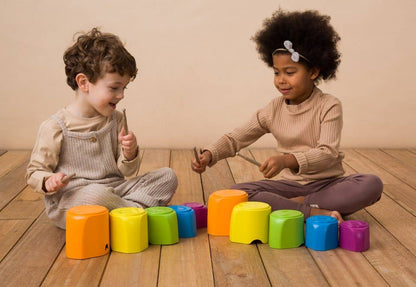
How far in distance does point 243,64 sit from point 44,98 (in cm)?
93

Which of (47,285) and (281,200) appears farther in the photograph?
(281,200)

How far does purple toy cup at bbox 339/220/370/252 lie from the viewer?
64.2 inches

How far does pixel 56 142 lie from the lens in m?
1.82

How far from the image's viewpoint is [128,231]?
1.60 meters

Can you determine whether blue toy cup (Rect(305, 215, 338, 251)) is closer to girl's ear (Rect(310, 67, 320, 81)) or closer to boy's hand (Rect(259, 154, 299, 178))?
boy's hand (Rect(259, 154, 299, 178))

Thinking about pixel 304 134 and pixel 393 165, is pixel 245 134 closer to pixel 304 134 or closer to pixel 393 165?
pixel 304 134

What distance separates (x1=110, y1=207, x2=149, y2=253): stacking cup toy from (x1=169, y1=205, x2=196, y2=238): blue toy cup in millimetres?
131

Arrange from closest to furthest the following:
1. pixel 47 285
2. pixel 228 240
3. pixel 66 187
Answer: pixel 47 285, pixel 228 240, pixel 66 187

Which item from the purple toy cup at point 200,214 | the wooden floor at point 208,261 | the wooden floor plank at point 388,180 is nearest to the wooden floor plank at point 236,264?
the wooden floor at point 208,261

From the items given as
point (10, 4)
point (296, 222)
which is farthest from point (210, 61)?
point (296, 222)

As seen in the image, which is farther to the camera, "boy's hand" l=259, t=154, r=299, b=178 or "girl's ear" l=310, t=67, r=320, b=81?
"girl's ear" l=310, t=67, r=320, b=81

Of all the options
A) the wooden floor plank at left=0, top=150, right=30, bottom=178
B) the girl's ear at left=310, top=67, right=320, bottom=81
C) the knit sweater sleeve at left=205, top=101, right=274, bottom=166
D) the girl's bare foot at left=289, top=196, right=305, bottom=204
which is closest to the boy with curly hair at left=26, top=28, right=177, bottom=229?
the knit sweater sleeve at left=205, top=101, right=274, bottom=166

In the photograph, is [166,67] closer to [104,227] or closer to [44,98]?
[44,98]

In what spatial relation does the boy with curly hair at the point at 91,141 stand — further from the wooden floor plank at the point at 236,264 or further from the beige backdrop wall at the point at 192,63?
the beige backdrop wall at the point at 192,63
